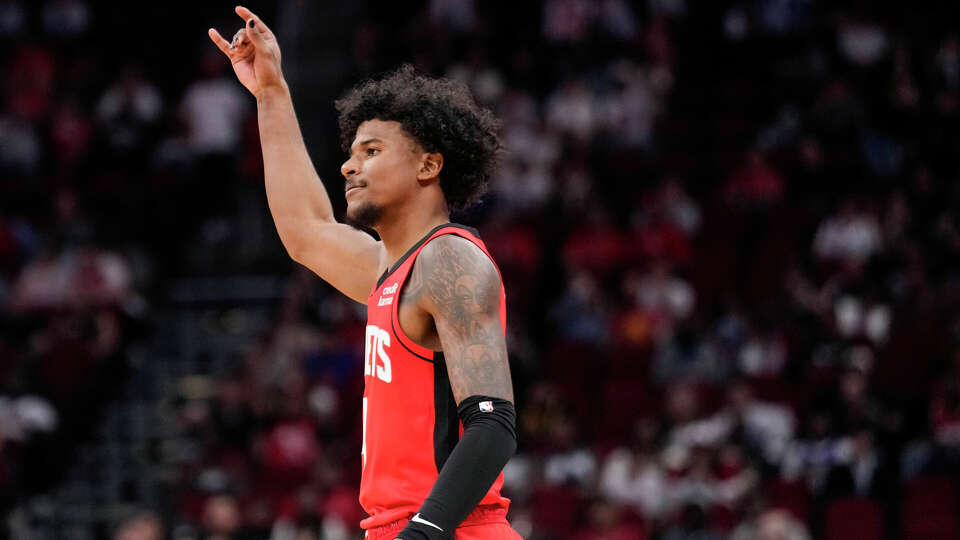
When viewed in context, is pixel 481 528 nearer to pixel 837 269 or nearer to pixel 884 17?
Answer: pixel 837 269

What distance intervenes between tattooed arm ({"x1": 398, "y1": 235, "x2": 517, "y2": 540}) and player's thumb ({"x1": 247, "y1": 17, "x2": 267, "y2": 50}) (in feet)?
4.09

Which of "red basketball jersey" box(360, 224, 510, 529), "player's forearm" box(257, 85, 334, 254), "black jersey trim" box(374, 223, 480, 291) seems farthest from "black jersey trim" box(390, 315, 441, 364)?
"player's forearm" box(257, 85, 334, 254)

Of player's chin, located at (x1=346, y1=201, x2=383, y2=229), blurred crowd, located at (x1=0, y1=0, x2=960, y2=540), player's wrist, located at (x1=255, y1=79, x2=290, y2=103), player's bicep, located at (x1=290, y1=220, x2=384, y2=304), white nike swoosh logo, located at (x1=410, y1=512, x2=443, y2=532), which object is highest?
blurred crowd, located at (x1=0, y1=0, x2=960, y2=540)

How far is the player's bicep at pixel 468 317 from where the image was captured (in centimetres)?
369

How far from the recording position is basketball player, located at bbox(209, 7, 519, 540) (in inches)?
143

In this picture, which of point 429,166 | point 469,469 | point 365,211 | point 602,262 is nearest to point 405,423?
point 469,469

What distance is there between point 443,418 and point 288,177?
1359 mm

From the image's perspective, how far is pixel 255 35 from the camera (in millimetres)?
4695

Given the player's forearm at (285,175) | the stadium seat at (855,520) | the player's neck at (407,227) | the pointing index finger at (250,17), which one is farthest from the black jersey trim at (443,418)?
the stadium seat at (855,520)

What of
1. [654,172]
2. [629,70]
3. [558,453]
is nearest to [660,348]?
[558,453]

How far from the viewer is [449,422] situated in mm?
3842

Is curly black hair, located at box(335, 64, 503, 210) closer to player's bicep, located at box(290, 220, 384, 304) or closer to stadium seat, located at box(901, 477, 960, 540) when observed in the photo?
player's bicep, located at box(290, 220, 384, 304)

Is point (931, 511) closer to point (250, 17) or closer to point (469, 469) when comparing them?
point (250, 17)

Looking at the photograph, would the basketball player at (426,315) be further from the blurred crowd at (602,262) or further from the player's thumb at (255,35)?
the blurred crowd at (602,262)
